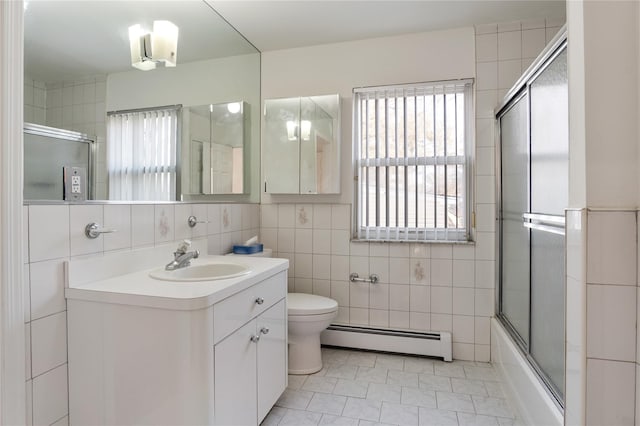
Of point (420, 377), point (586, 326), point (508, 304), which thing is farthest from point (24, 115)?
point (508, 304)

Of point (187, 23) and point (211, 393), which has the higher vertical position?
point (187, 23)

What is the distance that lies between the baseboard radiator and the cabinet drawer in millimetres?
951

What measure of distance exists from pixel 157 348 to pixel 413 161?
1.97 metres

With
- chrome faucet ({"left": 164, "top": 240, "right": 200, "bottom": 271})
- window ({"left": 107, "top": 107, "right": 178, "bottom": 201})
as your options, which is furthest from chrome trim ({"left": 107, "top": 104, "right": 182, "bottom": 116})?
chrome faucet ({"left": 164, "top": 240, "right": 200, "bottom": 271})

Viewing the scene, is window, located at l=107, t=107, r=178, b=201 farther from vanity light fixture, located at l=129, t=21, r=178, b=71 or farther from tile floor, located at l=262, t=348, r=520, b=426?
tile floor, located at l=262, t=348, r=520, b=426

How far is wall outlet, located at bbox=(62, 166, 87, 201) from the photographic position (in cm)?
132

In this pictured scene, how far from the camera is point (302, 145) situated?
8.66 ft

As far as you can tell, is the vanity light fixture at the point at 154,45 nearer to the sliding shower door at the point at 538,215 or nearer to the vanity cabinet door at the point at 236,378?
the vanity cabinet door at the point at 236,378

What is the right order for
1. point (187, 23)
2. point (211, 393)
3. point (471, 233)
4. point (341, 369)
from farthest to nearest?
point (471, 233)
point (341, 369)
point (187, 23)
point (211, 393)

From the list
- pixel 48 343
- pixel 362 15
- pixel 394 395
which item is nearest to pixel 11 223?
pixel 48 343

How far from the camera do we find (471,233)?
95.4 inches

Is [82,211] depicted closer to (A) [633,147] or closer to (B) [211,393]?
(B) [211,393]

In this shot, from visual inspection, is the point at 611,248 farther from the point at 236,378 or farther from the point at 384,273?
the point at 384,273

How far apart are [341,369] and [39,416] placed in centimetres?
155
